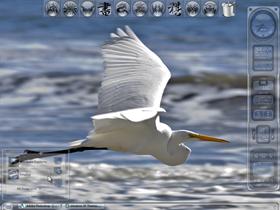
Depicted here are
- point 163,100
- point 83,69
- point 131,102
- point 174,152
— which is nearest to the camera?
point 131,102

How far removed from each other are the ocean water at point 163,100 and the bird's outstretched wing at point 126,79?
0.07 m

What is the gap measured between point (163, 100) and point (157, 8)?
181 cm

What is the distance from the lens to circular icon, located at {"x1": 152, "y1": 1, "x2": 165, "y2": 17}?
1881mm

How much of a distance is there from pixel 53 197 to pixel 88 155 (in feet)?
2.08

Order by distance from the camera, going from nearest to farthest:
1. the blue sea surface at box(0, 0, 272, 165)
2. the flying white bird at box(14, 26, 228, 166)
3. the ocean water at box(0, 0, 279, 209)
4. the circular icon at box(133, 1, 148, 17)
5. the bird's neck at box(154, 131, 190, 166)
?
the circular icon at box(133, 1, 148, 17) → the flying white bird at box(14, 26, 228, 166) → the bird's neck at box(154, 131, 190, 166) → the ocean water at box(0, 0, 279, 209) → the blue sea surface at box(0, 0, 272, 165)

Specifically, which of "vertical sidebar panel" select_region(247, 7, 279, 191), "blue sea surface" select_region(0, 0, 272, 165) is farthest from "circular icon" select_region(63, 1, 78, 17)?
"blue sea surface" select_region(0, 0, 272, 165)

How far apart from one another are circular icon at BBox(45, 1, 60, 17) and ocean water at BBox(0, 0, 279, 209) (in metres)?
0.12

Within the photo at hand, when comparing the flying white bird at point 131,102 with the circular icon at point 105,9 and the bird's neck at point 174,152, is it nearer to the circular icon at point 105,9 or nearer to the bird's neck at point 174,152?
the bird's neck at point 174,152

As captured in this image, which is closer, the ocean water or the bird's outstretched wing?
the bird's outstretched wing

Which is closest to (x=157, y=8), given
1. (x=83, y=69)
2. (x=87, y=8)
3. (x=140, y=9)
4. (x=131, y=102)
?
(x=140, y=9)

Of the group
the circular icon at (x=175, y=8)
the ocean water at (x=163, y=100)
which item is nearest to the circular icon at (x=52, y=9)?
the ocean water at (x=163, y=100)

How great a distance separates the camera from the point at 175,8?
1884mm

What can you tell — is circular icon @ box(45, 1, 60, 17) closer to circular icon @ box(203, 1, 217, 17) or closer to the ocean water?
the ocean water

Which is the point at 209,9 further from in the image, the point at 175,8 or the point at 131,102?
the point at 131,102
